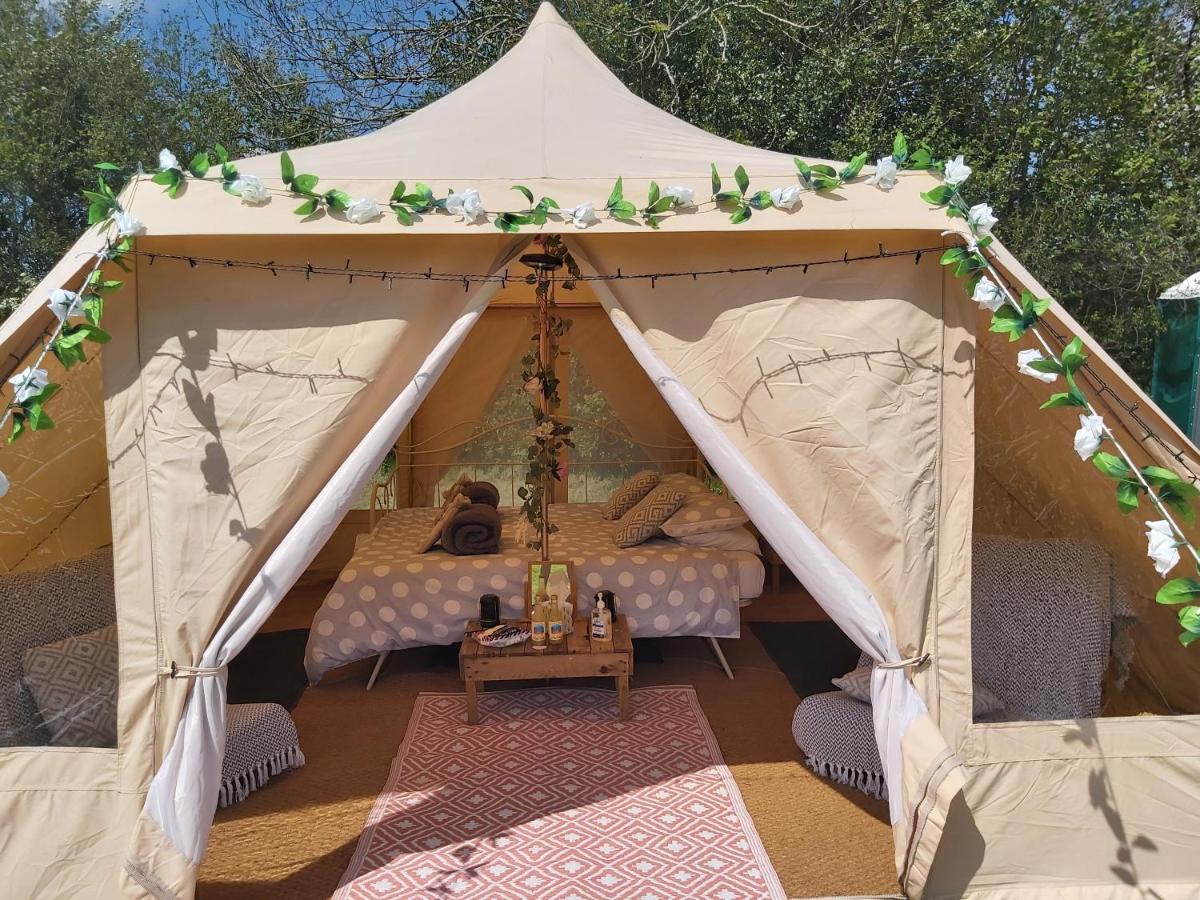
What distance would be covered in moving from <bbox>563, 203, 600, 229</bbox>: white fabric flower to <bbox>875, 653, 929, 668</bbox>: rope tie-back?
1570mm

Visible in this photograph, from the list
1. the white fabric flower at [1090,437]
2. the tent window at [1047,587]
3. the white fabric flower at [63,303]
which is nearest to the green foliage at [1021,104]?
the tent window at [1047,587]

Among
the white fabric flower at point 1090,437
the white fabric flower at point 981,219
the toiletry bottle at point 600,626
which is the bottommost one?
the toiletry bottle at point 600,626

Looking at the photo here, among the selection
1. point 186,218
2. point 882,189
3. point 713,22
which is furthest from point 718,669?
point 713,22

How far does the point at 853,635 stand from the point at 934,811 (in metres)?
0.52

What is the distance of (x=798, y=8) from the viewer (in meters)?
7.95

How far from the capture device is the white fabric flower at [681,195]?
2.61 m

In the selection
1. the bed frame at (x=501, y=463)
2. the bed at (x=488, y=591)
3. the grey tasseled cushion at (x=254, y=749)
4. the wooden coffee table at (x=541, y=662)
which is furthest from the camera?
the bed frame at (x=501, y=463)

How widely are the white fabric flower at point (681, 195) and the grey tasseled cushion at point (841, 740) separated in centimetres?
200

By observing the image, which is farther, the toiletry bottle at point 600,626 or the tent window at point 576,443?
the tent window at point 576,443

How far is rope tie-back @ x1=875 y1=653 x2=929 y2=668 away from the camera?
105 inches

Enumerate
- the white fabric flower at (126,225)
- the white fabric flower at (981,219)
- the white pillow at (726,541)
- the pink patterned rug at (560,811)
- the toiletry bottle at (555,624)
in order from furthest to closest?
the white pillow at (726,541) < the toiletry bottle at (555,624) < the pink patterned rug at (560,811) < the white fabric flower at (981,219) < the white fabric flower at (126,225)

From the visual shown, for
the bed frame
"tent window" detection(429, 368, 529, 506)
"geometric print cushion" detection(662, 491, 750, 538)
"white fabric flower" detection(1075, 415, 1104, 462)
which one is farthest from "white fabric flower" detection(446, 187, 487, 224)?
"tent window" detection(429, 368, 529, 506)

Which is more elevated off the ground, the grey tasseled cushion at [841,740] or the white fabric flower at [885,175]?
the white fabric flower at [885,175]

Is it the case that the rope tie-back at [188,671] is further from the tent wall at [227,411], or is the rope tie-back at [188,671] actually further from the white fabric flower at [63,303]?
the white fabric flower at [63,303]
